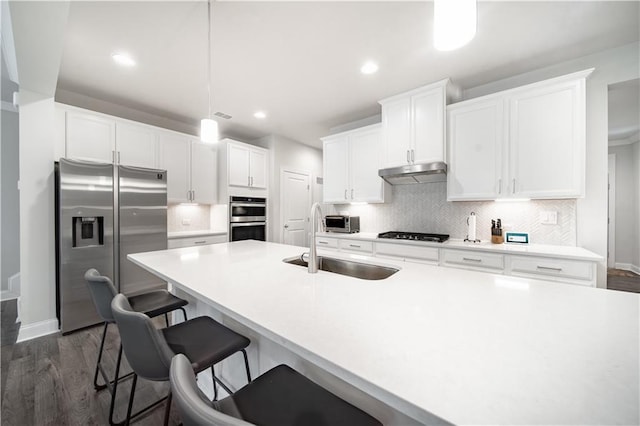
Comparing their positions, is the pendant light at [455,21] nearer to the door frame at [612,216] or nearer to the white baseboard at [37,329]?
the white baseboard at [37,329]

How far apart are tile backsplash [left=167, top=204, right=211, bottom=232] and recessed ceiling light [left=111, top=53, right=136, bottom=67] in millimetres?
2027

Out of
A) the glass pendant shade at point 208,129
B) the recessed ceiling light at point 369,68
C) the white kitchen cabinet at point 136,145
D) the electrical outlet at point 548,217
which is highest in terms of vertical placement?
the recessed ceiling light at point 369,68

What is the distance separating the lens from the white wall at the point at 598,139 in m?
2.35

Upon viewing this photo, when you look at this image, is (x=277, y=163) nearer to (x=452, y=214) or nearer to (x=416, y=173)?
(x=416, y=173)

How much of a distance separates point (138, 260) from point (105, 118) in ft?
7.81

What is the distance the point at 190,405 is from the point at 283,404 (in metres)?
0.41

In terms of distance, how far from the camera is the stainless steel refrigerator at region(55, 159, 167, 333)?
257 centimetres

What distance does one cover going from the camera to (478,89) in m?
3.11

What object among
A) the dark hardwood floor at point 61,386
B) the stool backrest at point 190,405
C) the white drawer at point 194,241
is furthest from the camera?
the white drawer at point 194,241

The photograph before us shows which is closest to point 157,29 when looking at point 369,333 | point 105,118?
point 105,118

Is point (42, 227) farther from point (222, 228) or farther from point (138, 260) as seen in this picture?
point (222, 228)

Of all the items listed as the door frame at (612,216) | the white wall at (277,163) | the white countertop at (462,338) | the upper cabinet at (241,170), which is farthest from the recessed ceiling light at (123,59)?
the door frame at (612,216)

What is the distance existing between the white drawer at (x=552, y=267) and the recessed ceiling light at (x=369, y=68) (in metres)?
2.29

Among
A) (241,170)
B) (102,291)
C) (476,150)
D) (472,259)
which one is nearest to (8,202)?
(241,170)
